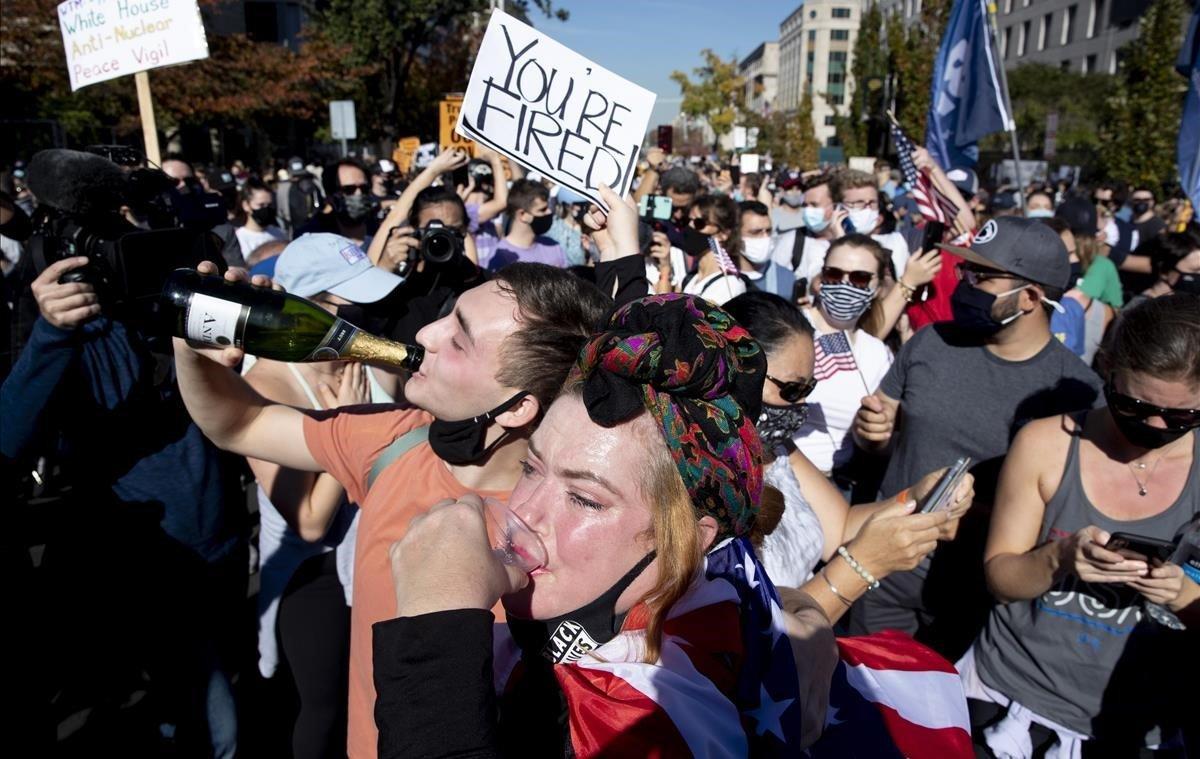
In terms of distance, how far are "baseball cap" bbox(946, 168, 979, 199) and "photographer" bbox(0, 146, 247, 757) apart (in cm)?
693

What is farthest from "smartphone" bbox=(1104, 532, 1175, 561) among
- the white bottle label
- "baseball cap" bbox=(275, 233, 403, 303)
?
"baseball cap" bbox=(275, 233, 403, 303)

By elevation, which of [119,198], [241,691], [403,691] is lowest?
[241,691]

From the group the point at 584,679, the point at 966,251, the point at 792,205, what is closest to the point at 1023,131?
the point at 792,205

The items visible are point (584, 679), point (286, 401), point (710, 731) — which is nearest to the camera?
point (710, 731)

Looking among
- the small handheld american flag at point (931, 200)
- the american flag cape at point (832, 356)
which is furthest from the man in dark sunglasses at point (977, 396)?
the small handheld american flag at point (931, 200)

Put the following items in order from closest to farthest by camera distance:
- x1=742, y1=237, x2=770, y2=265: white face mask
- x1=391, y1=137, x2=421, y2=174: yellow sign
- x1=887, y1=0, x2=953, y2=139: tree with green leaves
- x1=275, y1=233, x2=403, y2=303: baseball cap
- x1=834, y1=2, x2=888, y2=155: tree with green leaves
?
x1=275, y1=233, x2=403, y2=303: baseball cap → x1=742, y1=237, x2=770, y2=265: white face mask → x1=391, y1=137, x2=421, y2=174: yellow sign → x1=887, y1=0, x2=953, y2=139: tree with green leaves → x1=834, y1=2, x2=888, y2=155: tree with green leaves

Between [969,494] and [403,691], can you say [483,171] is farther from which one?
[403,691]

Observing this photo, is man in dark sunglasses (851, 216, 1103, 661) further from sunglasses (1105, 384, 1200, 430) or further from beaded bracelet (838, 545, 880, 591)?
beaded bracelet (838, 545, 880, 591)

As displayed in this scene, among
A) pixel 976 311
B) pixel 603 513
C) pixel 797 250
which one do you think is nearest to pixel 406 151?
pixel 797 250

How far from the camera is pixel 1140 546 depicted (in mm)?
2164

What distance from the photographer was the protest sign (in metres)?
2.93

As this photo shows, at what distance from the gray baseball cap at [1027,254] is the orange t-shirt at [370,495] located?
2.40 m

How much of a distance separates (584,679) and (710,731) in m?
0.22

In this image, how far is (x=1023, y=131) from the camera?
4288cm
